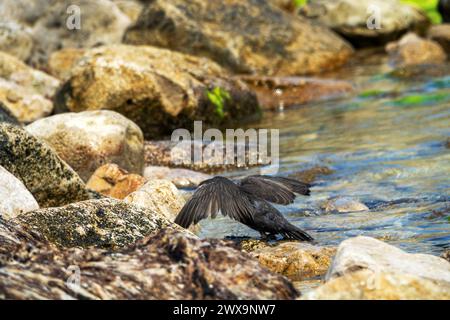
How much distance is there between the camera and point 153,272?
4703 millimetres

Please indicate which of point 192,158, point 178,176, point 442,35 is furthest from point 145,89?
point 442,35

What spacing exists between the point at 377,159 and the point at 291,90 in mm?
5631

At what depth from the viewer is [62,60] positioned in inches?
701

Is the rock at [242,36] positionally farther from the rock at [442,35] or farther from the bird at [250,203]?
the bird at [250,203]

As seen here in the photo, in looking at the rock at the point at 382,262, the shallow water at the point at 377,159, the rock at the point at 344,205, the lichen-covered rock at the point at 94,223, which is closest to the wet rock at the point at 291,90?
the shallow water at the point at 377,159

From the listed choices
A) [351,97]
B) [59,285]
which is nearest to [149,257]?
[59,285]

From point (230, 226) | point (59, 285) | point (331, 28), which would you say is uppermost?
point (331, 28)

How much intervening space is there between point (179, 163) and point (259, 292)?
702 cm

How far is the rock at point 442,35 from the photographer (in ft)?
67.0

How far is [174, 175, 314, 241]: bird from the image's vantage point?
6.88 meters

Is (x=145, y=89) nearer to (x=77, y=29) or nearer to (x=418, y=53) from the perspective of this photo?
(x=77, y=29)

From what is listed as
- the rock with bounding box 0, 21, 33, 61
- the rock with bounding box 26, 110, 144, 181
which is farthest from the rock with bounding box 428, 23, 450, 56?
the rock with bounding box 26, 110, 144, 181

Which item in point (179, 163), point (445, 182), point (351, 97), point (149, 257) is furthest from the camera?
point (351, 97)

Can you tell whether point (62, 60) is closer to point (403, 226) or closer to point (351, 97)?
point (351, 97)
